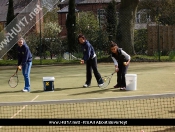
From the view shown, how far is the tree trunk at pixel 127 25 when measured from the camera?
755 inches

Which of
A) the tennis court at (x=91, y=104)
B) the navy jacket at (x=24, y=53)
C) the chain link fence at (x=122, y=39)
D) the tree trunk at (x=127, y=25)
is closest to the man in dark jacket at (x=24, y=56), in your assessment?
the navy jacket at (x=24, y=53)

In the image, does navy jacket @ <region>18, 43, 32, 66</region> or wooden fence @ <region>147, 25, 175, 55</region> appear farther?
wooden fence @ <region>147, 25, 175, 55</region>

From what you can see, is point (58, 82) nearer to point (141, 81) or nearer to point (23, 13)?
point (141, 81)

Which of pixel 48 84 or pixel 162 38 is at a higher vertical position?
pixel 162 38

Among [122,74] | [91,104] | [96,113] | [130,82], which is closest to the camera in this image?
[96,113]

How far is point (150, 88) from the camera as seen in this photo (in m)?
9.89

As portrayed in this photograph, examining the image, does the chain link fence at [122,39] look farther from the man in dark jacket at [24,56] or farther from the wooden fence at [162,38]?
Answer: the man in dark jacket at [24,56]

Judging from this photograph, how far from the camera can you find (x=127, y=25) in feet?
63.2

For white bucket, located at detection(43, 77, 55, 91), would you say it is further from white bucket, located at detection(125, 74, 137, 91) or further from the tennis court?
white bucket, located at detection(125, 74, 137, 91)

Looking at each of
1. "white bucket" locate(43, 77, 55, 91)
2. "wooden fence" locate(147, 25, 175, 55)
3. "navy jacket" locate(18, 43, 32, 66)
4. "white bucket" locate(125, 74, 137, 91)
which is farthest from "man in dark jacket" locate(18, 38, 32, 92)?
"wooden fence" locate(147, 25, 175, 55)

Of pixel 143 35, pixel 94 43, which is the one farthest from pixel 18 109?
pixel 143 35

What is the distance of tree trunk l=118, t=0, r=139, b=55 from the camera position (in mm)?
19188

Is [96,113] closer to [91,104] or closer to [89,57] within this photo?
[91,104]

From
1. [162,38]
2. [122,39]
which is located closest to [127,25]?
[122,39]
